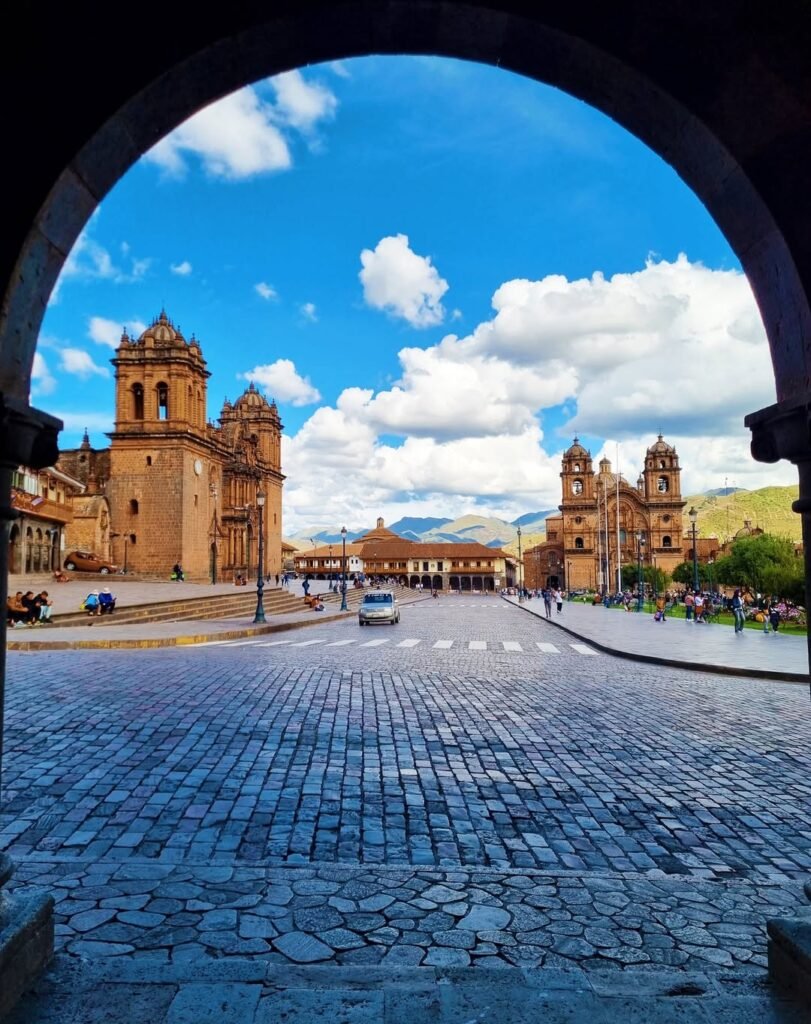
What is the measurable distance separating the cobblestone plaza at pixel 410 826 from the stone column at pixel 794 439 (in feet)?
5.83

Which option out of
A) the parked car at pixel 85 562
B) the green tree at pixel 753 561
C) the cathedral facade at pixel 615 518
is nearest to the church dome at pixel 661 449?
the cathedral facade at pixel 615 518

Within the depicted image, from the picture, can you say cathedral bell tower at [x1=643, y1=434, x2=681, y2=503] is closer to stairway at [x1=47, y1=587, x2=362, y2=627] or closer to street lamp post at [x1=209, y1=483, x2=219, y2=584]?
street lamp post at [x1=209, y1=483, x2=219, y2=584]

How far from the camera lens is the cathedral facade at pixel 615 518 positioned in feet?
325

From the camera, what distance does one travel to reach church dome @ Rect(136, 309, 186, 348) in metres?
50.0

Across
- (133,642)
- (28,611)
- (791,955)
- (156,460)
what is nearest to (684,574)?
(156,460)

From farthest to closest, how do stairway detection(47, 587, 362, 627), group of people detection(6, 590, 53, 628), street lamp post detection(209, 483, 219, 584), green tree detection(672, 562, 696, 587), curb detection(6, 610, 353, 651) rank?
green tree detection(672, 562, 696, 587)
street lamp post detection(209, 483, 219, 584)
stairway detection(47, 587, 362, 627)
group of people detection(6, 590, 53, 628)
curb detection(6, 610, 353, 651)

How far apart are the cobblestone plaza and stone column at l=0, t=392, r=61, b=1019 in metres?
0.29

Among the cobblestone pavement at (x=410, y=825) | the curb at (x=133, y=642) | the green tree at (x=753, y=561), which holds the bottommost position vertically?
the curb at (x=133, y=642)

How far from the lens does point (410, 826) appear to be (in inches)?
189

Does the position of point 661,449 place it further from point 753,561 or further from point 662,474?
point 753,561

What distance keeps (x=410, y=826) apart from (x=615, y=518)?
101171 millimetres

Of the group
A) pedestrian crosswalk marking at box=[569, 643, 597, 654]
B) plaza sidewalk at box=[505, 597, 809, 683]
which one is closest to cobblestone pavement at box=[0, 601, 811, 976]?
plaza sidewalk at box=[505, 597, 809, 683]

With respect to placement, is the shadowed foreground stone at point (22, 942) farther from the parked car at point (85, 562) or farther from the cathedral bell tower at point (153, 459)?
the cathedral bell tower at point (153, 459)

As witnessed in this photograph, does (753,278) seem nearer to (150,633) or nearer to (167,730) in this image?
(167,730)
